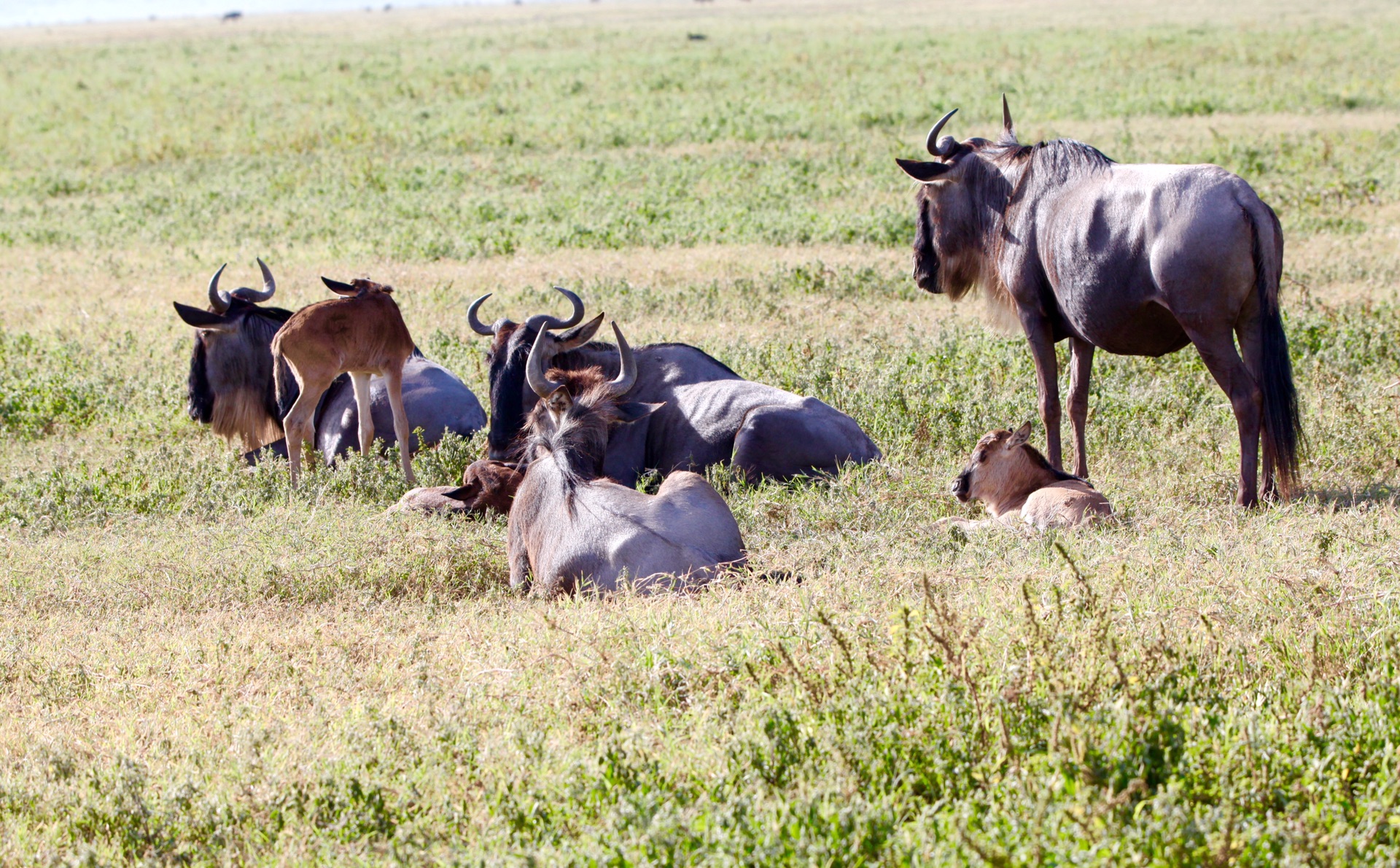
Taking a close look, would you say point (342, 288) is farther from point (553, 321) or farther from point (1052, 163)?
point (1052, 163)

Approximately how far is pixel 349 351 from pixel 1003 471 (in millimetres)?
3811

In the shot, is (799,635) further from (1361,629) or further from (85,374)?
(85,374)

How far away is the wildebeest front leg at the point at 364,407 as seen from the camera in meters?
8.02

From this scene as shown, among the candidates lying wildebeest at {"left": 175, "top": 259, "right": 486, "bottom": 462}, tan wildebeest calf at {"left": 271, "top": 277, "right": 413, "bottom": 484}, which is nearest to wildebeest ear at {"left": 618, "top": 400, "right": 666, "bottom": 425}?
tan wildebeest calf at {"left": 271, "top": 277, "right": 413, "bottom": 484}

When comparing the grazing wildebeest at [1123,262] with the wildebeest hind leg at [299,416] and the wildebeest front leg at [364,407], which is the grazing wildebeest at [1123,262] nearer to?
the wildebeest front leg at [364,407]

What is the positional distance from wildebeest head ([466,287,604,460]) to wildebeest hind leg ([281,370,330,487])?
1.03m

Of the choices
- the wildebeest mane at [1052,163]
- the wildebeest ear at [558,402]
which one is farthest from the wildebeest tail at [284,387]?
the wildebeest mane at [1052,163]

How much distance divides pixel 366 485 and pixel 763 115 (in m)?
17.8

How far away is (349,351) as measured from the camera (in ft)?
25.3

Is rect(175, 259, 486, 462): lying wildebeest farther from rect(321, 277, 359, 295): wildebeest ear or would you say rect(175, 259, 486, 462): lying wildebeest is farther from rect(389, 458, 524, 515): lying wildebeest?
rect(389, 458, 524, 515): lying wildebeest

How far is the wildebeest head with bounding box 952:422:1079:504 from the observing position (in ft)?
22.2

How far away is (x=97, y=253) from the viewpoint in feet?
51.1

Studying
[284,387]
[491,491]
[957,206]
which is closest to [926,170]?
[957,206]

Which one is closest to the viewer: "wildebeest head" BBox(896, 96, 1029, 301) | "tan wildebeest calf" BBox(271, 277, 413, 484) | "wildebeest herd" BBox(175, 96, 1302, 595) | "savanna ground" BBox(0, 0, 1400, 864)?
"savanna ground" BBox(0, 0, 1400, 864)
